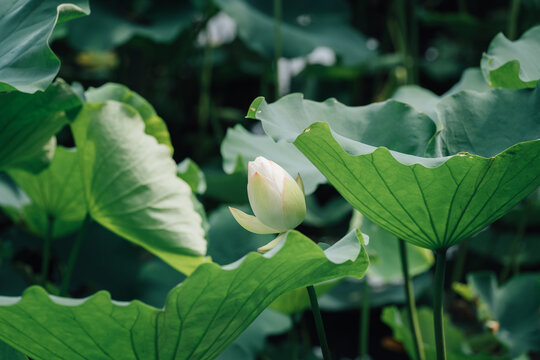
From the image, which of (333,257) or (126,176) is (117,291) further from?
(333,257)

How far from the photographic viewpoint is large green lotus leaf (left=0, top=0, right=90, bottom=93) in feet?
2.18

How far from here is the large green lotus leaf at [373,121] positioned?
27.5 inches

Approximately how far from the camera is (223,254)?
115 cm

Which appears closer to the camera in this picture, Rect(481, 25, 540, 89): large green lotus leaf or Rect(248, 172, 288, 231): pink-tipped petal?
Rect(248, 172, 288, 231): pink-tipped petal

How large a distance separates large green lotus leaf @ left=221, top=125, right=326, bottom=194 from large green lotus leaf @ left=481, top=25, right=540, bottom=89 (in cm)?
26

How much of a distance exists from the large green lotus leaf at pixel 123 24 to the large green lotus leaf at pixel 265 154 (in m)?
0.82

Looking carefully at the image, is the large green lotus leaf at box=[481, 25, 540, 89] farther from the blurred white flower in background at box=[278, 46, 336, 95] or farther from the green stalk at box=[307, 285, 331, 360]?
the blurred white flower in background at box=[278, 46, 336, 95]

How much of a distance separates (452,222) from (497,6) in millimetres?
2001

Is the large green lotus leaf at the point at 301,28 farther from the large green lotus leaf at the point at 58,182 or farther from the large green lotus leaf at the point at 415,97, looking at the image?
the large green lotus leaf at the point at 58,182

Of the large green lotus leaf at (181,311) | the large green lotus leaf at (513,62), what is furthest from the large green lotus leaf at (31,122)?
the large green lotus leaf at (513,62)

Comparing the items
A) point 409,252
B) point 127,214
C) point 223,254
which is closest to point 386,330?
point 409,252

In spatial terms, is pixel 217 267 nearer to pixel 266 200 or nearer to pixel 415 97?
pixel 266 200

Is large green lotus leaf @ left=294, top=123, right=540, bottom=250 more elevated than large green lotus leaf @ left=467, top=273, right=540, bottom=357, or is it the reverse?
large green lotus leaf @ left=467, top=273, right=540, bottom=357

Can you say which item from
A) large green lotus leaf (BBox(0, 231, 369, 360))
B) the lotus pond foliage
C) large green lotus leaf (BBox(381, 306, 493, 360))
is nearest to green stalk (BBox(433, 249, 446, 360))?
the lotus pond foliage
